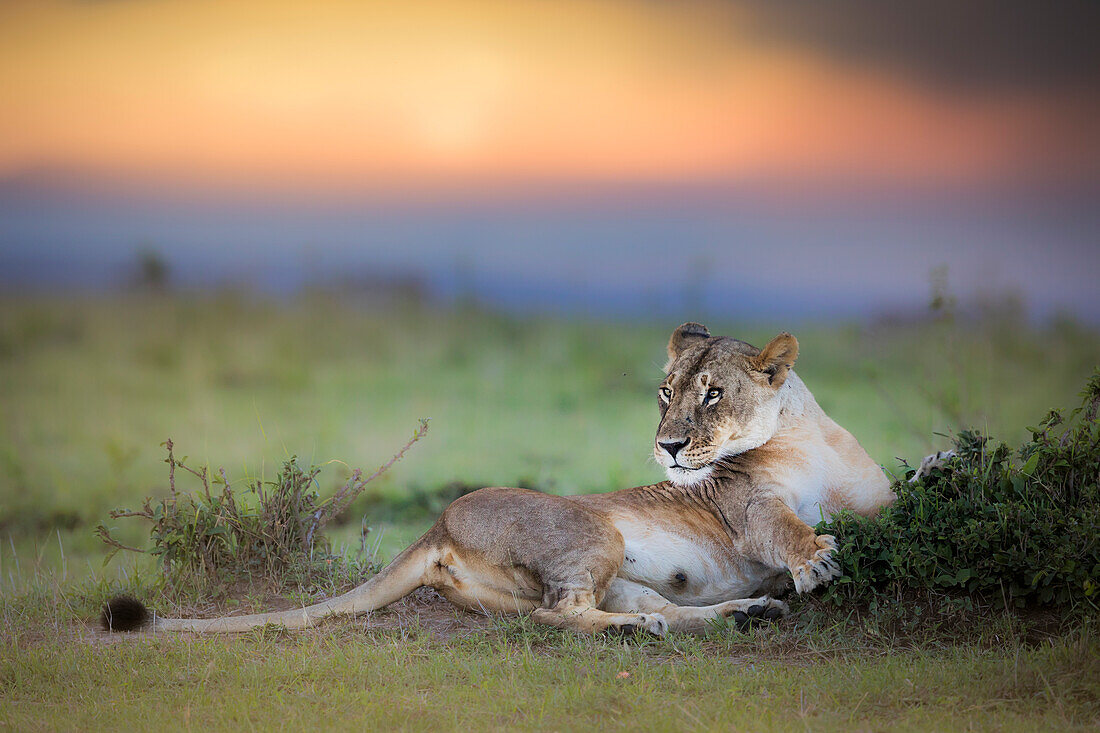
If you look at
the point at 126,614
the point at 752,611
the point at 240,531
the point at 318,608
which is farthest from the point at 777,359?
the point at 126,614

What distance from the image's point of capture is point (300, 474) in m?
7.54

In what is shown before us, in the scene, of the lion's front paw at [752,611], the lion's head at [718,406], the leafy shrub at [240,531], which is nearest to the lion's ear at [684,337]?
the lion's head at [718,406]

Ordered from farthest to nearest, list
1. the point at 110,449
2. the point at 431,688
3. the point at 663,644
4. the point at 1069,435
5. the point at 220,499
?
the point at 110,449 → the point at 220,499 → the point at 1069,435 → the point at 663,644 → the point at 431,688

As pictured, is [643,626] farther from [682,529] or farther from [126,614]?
[126,614]

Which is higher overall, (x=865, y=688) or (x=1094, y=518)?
(x=1094, y=518)

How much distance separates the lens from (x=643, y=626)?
19.0 feet

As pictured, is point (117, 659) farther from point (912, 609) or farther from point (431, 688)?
point (912, 609)

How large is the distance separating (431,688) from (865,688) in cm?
202

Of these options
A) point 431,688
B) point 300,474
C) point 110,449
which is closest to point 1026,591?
point 431,688

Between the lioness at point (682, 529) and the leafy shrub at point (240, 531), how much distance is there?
2.83 ft

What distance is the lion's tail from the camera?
6.19 m

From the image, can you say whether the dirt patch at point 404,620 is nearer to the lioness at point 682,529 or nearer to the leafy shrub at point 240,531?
the lioness at point 682,529

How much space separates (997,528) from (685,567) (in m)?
1.77

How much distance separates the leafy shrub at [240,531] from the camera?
24.1ft
